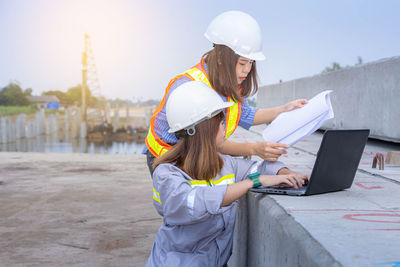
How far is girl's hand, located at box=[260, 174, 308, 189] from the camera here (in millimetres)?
2735

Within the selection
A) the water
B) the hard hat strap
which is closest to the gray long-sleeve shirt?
the hard hat strap

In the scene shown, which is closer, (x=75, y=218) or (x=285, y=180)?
(x=285, y=180)

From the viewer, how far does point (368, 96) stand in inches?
341

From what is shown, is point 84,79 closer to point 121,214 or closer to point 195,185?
point 121,214

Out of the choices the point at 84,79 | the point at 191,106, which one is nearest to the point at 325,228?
the point at 191,106

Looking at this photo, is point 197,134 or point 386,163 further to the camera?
point 386,163

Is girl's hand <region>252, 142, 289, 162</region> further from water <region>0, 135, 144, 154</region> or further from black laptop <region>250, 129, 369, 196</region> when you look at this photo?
water <region>0, 135, 144, 154</region>

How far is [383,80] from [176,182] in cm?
639

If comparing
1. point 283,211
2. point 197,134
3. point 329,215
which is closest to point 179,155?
point 197,134

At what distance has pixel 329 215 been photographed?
246 cm

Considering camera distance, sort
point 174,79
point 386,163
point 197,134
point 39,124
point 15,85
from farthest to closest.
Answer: point 15,85 → point 39,124 → point 386,163 → point 174,79 → point 197,134

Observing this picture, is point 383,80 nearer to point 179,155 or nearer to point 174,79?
point 174,79

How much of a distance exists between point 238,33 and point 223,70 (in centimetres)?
35

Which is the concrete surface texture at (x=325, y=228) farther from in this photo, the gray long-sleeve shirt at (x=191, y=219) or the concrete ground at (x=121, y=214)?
the gray long-sleeve shirt at (x=191, y=219)
